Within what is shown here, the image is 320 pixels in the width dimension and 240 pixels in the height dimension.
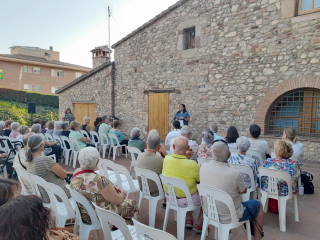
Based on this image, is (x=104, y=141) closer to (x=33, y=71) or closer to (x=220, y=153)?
(x=220, y=153)

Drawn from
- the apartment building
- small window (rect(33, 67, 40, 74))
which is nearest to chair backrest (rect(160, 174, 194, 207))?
the apartment building

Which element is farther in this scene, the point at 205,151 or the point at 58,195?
the point at 205,151

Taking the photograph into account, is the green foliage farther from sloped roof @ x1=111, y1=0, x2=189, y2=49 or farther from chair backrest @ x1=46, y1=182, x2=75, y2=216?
Result: chair backrest @ x1=46, y1=182, x2=75, y2=216

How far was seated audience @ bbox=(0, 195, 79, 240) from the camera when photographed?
1.12 metres

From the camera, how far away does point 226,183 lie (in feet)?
7.43

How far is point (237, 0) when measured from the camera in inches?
286

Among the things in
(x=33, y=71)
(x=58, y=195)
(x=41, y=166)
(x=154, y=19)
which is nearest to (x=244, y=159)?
(x=58, y=195)

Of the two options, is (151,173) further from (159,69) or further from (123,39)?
(123,39)

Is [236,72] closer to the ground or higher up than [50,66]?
closer to the ground

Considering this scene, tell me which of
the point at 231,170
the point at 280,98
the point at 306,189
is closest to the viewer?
the point at 231,170

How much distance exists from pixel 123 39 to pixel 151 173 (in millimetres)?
8973

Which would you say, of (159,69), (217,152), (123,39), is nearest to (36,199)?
(217,152)

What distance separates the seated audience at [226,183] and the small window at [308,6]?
585 centimetres

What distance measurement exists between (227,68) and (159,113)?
3.28 meters
